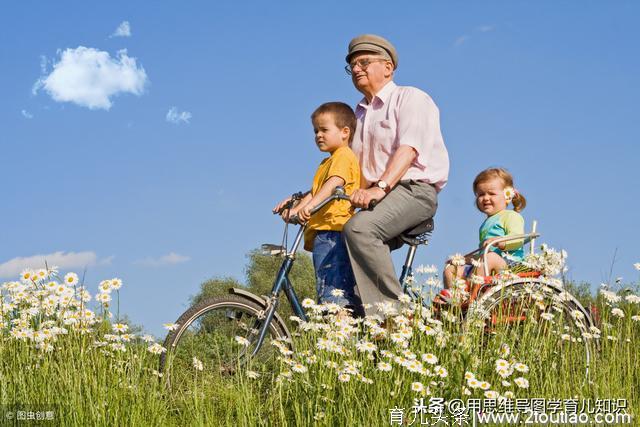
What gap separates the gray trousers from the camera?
6.38 m

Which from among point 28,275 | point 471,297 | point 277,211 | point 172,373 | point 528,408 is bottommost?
→ point 528,408

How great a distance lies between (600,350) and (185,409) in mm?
3810

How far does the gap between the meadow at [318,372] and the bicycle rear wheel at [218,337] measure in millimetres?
102

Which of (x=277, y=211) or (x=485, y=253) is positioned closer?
(x=485, y=253)

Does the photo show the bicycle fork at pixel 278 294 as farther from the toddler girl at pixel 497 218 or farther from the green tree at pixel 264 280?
the green tree at pixel 264 280

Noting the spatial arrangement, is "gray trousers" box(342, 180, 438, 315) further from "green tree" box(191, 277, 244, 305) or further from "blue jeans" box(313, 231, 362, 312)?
"green tree" box(191, 277, 244, 305)

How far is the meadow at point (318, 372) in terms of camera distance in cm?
514

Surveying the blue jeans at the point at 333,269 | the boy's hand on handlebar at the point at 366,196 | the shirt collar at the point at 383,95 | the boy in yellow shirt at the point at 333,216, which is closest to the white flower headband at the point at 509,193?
the shirt collar at the point at 383,95

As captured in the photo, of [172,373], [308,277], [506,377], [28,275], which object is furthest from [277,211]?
[308,277]

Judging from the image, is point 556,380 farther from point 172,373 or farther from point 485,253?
point 172,373

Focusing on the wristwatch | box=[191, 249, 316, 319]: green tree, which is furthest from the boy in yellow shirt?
box=[191, 249, 316, 319]: green tree

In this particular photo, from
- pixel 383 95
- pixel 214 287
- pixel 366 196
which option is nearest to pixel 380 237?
pixel 366 196

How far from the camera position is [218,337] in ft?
21.6

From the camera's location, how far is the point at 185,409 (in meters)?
5.91
